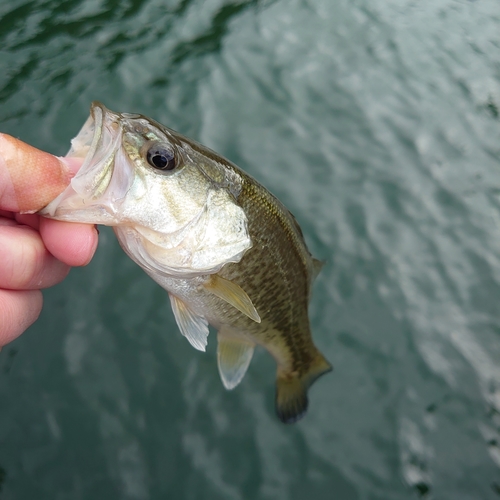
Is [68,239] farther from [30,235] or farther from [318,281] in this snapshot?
[318,281]

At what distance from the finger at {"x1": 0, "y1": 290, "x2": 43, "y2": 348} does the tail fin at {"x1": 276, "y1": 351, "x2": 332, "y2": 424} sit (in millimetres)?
1498

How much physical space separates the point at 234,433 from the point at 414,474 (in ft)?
3.73

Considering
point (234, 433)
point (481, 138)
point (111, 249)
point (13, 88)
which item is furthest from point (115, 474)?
point (481, 138)

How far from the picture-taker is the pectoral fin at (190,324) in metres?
2.13

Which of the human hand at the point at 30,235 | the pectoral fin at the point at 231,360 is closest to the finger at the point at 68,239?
the human hand at the point at 30,235

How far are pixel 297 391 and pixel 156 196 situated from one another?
1554 mm

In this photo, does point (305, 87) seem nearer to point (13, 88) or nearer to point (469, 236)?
point (469, 236)

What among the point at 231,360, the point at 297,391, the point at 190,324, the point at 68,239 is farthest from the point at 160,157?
the point at 297,391

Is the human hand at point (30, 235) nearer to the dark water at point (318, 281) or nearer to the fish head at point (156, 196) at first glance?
the fish head at point (156, 196)

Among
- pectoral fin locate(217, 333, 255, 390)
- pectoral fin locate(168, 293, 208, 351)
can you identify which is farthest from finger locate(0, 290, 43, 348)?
pectoral fin locate(217, 333, 255, 390)

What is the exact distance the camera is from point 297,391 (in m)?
2.91

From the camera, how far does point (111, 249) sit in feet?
13.0

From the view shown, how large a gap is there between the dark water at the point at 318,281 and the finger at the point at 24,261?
1651mm

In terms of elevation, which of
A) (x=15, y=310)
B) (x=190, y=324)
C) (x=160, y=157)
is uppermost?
(x=160, y=157)
